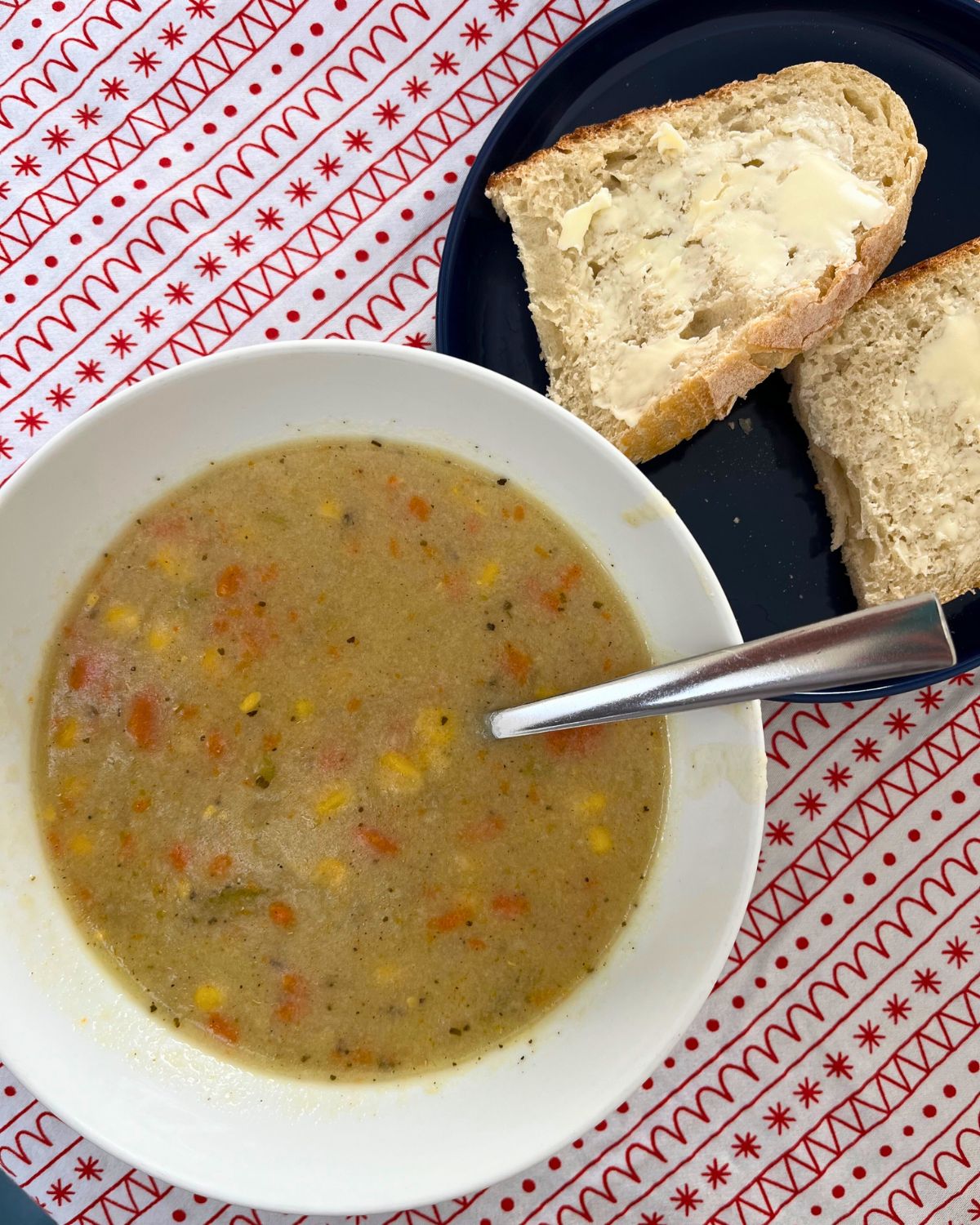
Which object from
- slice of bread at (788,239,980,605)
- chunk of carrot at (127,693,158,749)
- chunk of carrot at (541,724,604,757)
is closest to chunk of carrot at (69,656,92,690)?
chunk of carrot at (127,693,158,749)

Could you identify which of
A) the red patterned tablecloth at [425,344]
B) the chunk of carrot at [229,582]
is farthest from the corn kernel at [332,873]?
the red patterned tablecloth at [425,344]

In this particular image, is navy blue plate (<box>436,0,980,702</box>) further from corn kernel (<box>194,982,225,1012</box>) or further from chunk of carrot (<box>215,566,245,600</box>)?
corn kernel (<box>194,982,225,1012</box>)

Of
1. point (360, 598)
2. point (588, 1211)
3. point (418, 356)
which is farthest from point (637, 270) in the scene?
point (588, 1211)

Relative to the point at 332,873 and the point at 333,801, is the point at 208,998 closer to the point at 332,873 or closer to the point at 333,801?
the point at 332,873

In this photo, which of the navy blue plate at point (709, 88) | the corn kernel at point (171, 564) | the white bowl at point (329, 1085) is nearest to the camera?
the white bowl at point (329, 1085)

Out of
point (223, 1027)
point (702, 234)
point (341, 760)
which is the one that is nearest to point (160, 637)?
point (341, 760)

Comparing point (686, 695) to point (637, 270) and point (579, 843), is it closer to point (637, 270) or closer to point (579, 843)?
point (579, 843)

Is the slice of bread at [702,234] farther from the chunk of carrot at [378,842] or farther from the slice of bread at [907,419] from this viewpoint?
the chunk of carrot at [378,842]
